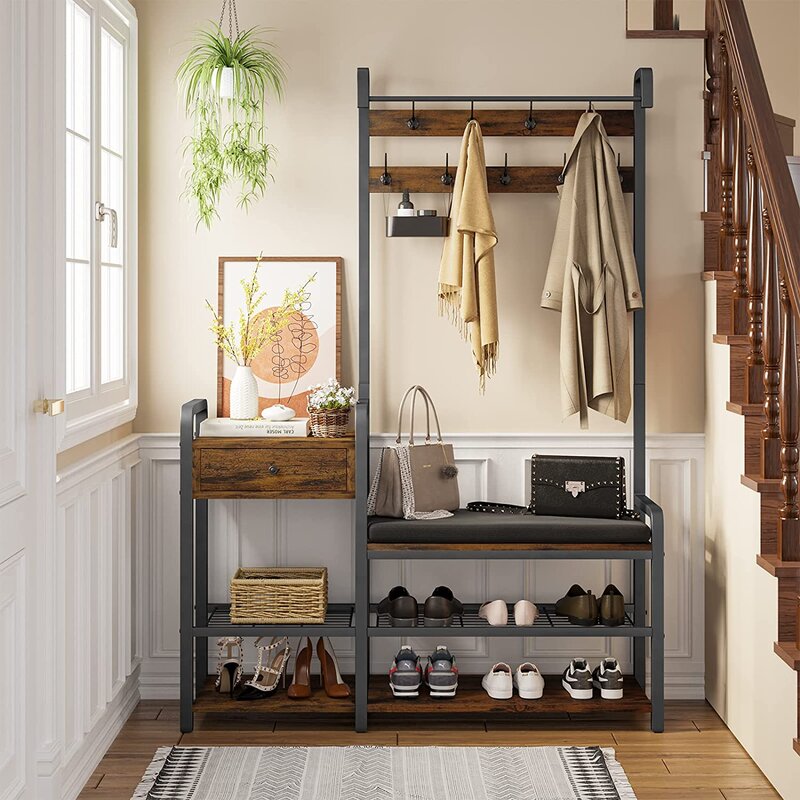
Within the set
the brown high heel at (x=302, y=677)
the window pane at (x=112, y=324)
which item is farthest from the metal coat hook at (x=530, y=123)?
the brown high heel at (x=302, y=677)

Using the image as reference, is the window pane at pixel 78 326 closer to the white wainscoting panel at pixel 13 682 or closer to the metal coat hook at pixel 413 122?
the white wainscoting panel at pixel 13 682

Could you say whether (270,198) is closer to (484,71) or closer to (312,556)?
(484,71)

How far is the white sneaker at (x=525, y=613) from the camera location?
11.0 feet

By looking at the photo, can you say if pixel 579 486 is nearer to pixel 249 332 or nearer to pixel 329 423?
pixel 329 423

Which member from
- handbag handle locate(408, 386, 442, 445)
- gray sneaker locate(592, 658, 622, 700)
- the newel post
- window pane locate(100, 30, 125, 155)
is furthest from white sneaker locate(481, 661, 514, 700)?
window pane locate(100, 30, 125, 155)

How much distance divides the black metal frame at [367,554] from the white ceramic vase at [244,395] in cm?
12

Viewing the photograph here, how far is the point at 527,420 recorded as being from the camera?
3.65m

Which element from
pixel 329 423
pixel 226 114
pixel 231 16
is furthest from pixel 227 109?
pixel 329 423

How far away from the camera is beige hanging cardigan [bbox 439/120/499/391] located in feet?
10.8

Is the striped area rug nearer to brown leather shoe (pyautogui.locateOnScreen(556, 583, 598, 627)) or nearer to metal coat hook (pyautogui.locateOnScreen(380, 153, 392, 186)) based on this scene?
brown leather shoe (pyautogui.locateOnScreen(556, 583, 598, 627))

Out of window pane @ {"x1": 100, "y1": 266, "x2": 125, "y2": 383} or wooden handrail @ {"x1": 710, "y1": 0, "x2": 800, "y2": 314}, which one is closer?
wooden handrail @ {"x1": 710, "y1": 0, "x2": 800, "y2": 314}

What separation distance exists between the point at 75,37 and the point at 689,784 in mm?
2689

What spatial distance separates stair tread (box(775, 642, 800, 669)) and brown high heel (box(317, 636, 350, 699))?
1.36 m

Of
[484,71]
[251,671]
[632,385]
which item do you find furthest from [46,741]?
[484,71]
